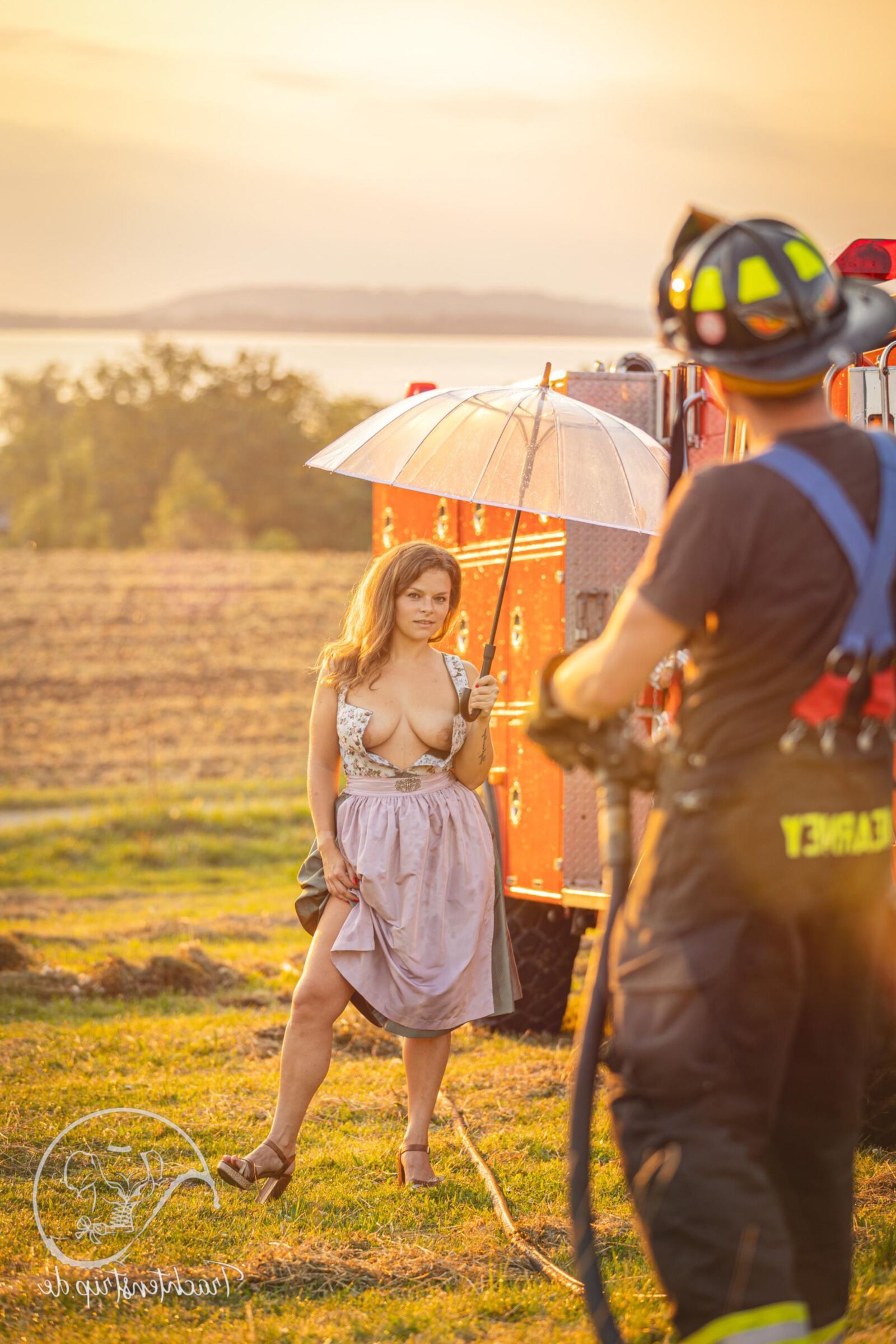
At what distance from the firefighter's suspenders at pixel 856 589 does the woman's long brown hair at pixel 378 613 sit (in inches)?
A: 98.8

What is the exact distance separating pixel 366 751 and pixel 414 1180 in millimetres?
1342

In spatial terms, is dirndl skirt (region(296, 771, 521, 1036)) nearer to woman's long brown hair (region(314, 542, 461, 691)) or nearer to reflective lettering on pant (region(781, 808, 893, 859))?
woman's long brown hair (region(314, 542, 461, 691))

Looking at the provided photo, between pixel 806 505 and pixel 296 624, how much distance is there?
87.7ft

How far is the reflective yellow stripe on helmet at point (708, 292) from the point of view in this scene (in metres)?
2.53

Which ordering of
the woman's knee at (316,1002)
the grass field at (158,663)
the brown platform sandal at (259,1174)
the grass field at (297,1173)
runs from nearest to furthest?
the grass field at (297,1173)
the brown platform sandal at (259,1174)
the woman's knee at (316,1002)
the grass field at (158,663)

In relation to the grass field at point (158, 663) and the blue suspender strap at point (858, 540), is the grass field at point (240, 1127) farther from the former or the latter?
the grass field at point (158, 663)

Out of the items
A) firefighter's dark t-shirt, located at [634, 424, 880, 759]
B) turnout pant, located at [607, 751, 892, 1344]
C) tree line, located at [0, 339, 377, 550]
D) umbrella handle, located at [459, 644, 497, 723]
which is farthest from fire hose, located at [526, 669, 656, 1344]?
tree line, located at [0, 339, 377, 550]

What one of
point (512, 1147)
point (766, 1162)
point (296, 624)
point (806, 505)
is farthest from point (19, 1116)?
point (296, 624)

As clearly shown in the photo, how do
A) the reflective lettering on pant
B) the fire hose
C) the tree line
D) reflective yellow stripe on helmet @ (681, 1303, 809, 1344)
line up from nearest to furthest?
reflective yellow stripe on helmet @ (681, 1303, 809, 1344), the reflective lettering on pant, the fire hose, the tree line

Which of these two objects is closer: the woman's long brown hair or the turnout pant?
the turnout pant

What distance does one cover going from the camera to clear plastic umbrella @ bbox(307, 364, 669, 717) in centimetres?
487

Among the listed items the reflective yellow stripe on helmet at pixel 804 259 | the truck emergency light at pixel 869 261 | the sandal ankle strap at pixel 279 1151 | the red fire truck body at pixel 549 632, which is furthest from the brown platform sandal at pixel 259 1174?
the truck emergency light at pixel 869 261

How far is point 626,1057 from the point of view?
2.48 metres

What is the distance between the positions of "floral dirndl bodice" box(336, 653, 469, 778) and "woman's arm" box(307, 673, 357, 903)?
0.09ft
